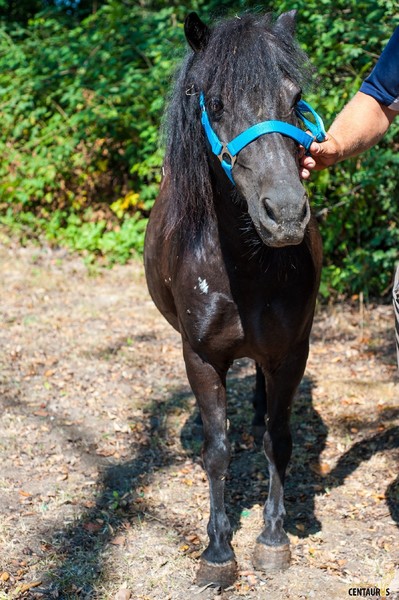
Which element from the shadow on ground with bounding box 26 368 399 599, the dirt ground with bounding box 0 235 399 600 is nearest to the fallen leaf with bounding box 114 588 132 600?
the dirt ground with bounding box 0 235 399 600

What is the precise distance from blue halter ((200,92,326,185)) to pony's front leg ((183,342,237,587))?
0.93 meters

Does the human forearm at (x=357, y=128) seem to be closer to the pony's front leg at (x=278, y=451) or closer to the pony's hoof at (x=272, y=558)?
the pony's front leg at (x=278, y=451)

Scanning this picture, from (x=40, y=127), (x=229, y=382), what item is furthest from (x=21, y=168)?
(x=229, y=382)

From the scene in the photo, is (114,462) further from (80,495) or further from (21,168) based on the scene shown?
(21,168)

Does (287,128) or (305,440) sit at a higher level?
(287,128)

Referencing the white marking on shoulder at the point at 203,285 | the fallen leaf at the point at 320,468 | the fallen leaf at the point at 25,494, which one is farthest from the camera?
the fallen leaf at the point at 320,468

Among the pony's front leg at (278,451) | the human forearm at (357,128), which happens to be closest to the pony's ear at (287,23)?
the human forearm at (357,128)

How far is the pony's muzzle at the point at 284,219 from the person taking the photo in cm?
209

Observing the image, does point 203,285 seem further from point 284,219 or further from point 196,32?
point 196,32

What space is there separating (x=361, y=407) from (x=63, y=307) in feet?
11.4

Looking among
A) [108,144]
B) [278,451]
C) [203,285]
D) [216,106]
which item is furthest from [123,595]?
[108,144]

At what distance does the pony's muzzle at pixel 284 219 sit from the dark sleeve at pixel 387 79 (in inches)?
30.6

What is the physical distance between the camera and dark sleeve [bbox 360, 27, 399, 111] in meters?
2.51

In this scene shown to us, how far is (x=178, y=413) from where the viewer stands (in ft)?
15.2
